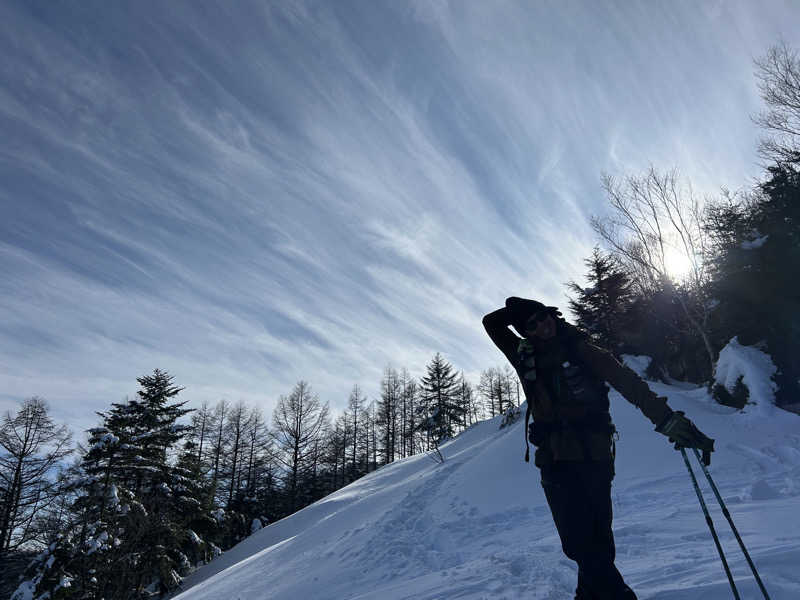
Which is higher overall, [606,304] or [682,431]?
[606,304]

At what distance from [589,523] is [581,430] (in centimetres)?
54

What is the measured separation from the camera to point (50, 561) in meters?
11.8

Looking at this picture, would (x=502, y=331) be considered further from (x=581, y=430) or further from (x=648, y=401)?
(x=648, y=401)

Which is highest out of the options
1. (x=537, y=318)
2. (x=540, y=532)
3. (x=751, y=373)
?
(x=751, y=373)

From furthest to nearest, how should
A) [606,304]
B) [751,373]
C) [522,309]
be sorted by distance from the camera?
1. [606,304]
2. [751,373]
3. [522,309]

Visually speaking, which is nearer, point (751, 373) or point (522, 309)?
point (522, 309)

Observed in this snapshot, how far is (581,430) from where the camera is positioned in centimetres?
262

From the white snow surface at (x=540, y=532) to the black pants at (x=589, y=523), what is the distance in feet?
2.83

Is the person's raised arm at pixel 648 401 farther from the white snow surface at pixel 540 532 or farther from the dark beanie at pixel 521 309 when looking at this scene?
the white snow surface at pixel 540 532

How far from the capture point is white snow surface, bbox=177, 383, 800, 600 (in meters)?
3.53

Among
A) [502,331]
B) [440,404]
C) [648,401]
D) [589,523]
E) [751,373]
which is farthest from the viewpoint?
[440,404]

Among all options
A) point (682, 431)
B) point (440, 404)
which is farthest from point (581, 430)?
point (440, 404)

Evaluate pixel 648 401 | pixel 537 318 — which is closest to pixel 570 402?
pixel 648 401

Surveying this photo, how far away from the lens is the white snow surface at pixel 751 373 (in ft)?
37.4
